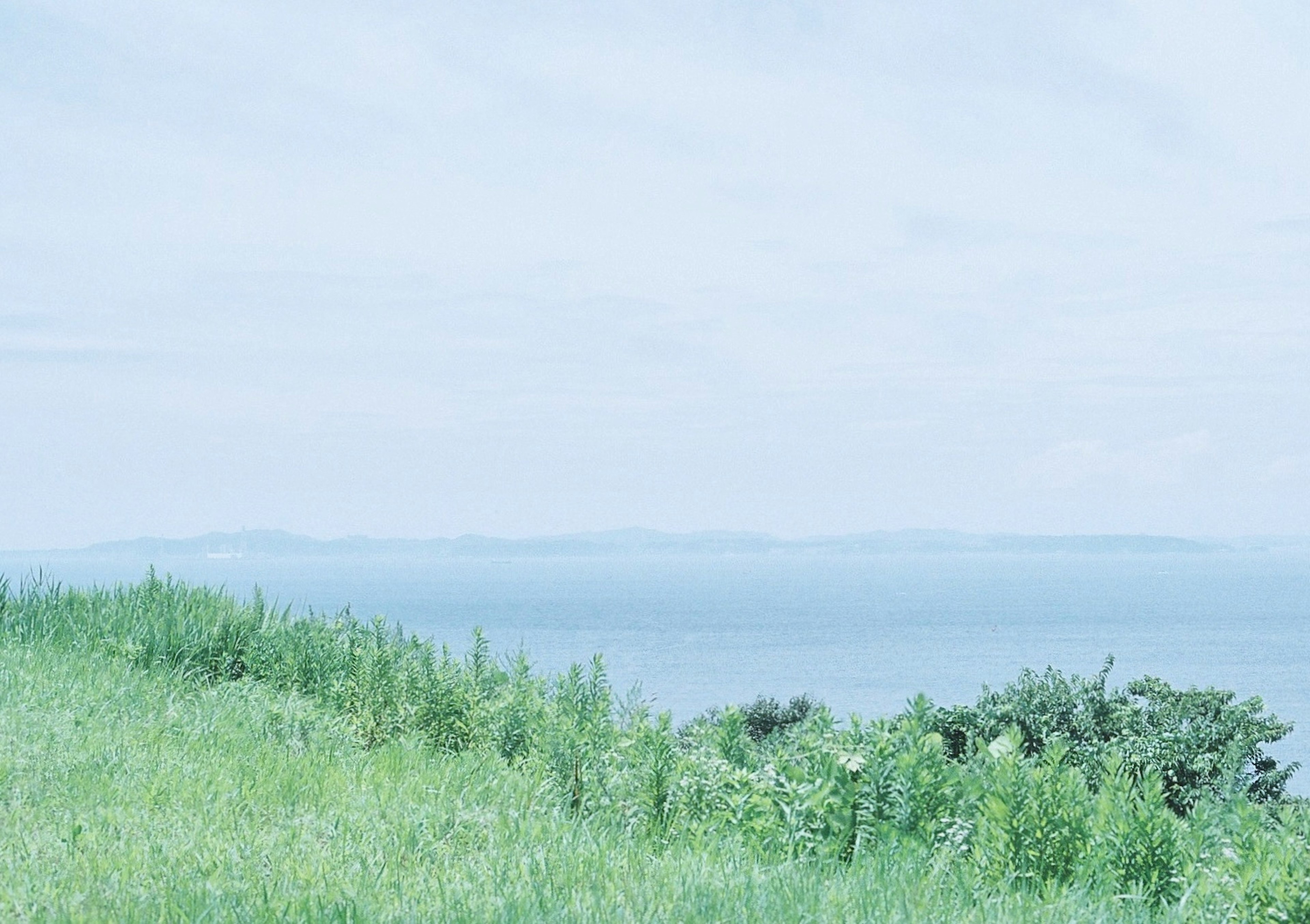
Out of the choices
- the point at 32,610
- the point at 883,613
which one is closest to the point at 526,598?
the point at 883,613

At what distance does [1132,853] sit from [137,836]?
4.22 m

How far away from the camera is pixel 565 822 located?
5.39 metres

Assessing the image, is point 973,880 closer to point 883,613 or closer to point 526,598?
point 883,613

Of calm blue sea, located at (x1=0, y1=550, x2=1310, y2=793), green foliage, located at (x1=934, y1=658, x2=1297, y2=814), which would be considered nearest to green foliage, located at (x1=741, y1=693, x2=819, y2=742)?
green foliage, located at (x1=934, y1=658, x2=1297, y2=814)

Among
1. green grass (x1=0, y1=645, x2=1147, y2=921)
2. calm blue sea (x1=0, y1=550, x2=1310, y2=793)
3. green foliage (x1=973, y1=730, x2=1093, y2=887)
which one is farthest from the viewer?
calm blue sea (x1=0, y1=550, x2=1310, y2=793)

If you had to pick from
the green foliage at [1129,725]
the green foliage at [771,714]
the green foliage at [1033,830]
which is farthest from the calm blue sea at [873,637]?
the green foliage at [771,714]

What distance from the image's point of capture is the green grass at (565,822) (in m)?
4.11

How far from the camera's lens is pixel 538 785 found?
619 cm

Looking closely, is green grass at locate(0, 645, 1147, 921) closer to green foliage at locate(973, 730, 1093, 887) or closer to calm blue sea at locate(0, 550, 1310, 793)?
green foliage at locate(973, 730, 1093, 887)

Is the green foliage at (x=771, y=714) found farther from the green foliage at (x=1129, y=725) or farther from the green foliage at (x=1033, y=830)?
the green foliage at (x=1033, y=830)

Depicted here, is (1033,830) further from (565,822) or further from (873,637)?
(873,637)

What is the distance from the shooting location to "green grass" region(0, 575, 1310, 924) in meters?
4.11

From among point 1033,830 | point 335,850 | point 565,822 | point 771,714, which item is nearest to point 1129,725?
point 1033,830

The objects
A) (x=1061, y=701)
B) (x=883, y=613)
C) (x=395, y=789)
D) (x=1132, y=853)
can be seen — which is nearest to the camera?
(x=1132, y=853)
